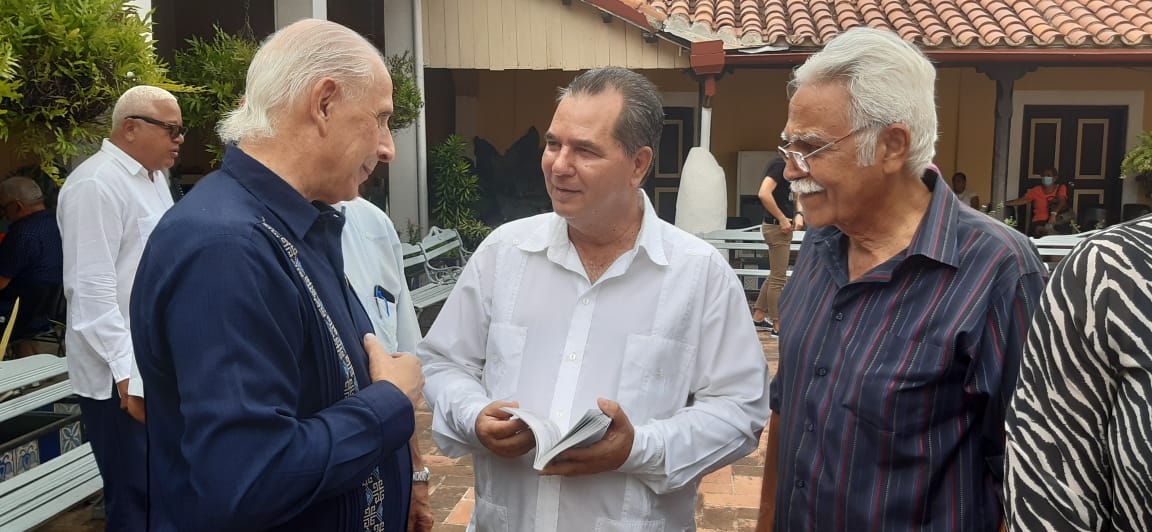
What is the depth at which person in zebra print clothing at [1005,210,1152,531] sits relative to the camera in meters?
1.23

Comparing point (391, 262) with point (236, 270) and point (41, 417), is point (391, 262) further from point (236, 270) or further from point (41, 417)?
point (41, 417)

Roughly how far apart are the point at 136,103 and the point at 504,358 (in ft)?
7.06

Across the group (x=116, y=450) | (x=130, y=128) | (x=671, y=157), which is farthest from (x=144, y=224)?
(x=671, y=157)

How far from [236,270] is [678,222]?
1025 centimetres

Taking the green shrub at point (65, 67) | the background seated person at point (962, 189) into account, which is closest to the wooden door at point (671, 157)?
the background seated person at point (962, 189)

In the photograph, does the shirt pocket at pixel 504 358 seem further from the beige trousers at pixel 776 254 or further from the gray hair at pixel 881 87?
the beige trousers at pixel 776 254

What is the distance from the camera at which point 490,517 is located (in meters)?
2.26

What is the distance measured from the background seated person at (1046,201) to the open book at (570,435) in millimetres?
14088

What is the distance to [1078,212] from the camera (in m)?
15.0

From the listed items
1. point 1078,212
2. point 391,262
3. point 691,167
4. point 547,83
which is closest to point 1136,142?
point 1078,212

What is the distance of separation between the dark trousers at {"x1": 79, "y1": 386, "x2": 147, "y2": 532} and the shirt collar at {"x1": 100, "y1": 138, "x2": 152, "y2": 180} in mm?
863

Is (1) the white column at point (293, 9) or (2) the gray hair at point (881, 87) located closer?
(2) the gray hair at point (881, 87)

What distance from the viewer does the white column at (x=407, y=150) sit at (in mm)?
10398

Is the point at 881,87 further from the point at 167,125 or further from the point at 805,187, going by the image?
the point at 167,125
